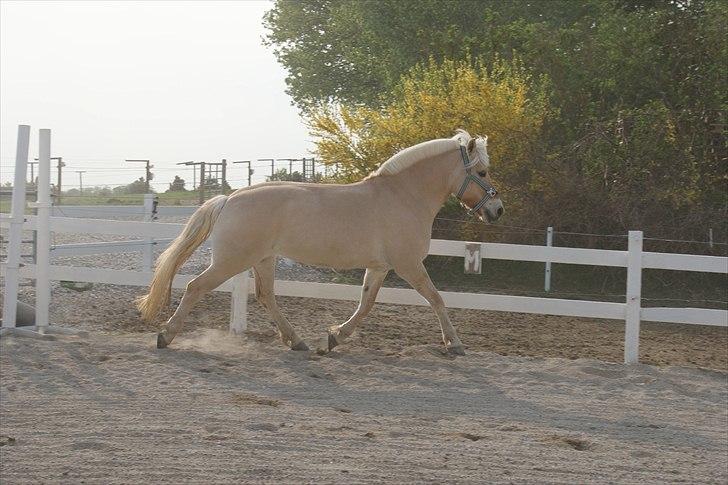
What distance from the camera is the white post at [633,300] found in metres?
7.65

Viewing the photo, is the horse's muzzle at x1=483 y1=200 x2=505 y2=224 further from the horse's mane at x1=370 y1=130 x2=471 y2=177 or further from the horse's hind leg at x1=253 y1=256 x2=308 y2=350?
the horse's hind leg at x1=253 y1=256 x2=308 y2=350

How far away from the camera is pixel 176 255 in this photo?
24.0ft

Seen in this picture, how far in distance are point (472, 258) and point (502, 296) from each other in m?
0.41

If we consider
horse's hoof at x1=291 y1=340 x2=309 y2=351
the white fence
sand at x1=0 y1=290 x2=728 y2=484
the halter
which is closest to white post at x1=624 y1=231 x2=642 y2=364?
the white fence

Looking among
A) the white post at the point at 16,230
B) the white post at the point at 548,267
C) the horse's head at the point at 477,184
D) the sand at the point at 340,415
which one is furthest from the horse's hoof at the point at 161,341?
the white post at the point at 548,267

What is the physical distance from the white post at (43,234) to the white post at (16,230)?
0.48 ft

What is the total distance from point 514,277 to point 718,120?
3938 mm

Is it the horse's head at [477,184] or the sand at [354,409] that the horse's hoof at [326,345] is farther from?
the horse's head at [477,184]

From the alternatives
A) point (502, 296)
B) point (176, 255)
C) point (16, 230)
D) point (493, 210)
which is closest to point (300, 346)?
point (176, 255)

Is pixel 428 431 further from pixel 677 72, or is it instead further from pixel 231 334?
pixel 677 72

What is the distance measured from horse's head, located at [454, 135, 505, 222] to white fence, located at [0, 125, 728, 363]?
0.50 meters

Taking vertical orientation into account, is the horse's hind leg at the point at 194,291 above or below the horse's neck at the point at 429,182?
below

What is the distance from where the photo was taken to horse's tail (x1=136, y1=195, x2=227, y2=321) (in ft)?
23.9

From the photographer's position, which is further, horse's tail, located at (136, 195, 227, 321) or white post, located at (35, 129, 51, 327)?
white post, located at (35, 129, 51, 327)
